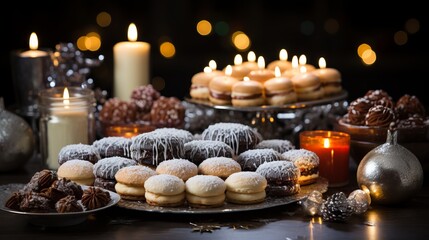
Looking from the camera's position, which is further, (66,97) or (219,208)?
(66,97)

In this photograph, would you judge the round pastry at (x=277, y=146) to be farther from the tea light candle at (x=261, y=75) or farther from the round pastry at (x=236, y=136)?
the tea light candle at (x=261, y=75)

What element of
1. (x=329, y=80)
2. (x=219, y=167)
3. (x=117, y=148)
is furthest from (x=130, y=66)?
(x=219, y=167)

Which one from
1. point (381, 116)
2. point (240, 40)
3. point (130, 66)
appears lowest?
point (381, 116)

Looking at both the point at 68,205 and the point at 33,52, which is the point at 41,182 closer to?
the point at 68,205

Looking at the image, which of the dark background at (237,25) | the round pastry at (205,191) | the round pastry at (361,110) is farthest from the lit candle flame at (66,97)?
the dark background at (237,25)

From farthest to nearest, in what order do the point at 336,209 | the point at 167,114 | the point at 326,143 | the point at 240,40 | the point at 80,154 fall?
the point at 240,40 → the point at 167,114 → the point at 326,143 → the point at 80,154 → the point at 336,209

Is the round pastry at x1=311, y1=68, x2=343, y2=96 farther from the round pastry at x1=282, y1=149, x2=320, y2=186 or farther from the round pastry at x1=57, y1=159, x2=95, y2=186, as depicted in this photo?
the round pastry at x1=57, y1=159, x2=95, y2=186
